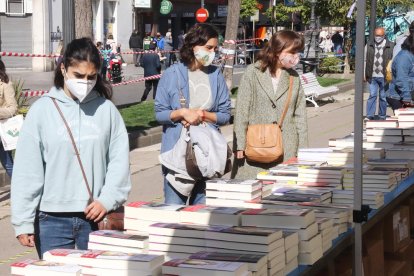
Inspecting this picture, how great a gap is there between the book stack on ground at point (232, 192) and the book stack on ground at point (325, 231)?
508 mm

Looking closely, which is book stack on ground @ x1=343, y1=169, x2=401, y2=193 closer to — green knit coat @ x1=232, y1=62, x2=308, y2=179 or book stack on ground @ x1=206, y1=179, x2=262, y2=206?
book stack on ground @ x1=206, y1=179, x2=262, y2=206

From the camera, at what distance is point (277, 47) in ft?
22.1

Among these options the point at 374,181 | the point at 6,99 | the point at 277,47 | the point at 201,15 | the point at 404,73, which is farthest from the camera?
the point at 201,15

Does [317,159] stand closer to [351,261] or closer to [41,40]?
[351,261]

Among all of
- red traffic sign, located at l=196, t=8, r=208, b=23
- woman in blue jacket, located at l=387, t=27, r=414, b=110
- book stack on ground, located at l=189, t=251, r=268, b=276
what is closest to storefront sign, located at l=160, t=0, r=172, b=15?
red traffic sign, located at l=196, t=8, r=208, b=23

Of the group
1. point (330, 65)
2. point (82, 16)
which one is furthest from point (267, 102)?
point (330, 65)

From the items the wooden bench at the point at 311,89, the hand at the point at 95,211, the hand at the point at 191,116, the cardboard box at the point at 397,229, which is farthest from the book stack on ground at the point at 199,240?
the wooden bench at the point at 311,89

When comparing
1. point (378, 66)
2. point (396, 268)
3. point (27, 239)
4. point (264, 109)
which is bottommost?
point (396, 268)

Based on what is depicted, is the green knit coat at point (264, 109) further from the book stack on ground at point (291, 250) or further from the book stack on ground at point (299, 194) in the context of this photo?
the book stack on ground at point (291, 250)

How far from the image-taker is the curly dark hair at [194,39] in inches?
251

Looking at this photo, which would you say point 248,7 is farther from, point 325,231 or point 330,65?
point 325,231

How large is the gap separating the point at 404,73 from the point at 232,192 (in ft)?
30.9

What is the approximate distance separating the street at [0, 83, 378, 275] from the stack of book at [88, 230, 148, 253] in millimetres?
3984

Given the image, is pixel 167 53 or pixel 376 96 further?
pixel 167 53
